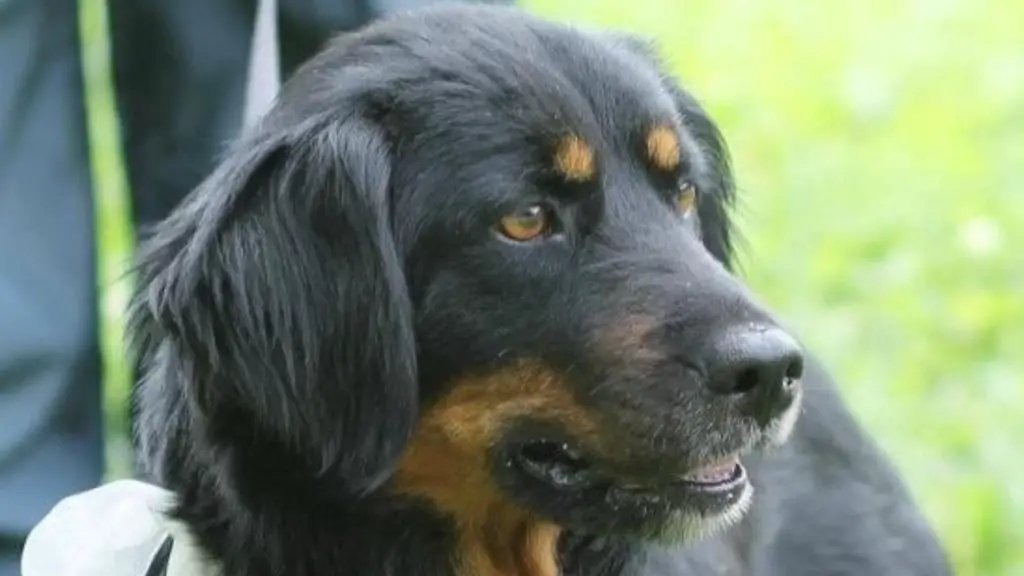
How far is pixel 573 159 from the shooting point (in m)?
2.83

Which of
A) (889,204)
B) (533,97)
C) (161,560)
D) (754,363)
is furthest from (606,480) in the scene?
(889,204)

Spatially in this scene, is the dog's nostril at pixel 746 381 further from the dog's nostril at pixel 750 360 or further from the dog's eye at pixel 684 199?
the dog's eye at pixel 684 199

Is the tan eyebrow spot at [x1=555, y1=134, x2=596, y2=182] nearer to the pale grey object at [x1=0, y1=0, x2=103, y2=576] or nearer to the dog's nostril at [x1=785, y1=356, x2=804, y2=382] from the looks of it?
the dog's nostril at [x1=785, y1=356, x2=804, y2=382]

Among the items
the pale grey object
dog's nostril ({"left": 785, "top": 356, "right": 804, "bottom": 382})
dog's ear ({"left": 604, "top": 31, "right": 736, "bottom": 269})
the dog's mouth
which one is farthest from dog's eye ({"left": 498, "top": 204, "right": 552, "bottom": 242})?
the pale grey object

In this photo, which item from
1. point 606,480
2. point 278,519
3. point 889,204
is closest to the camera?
point 606,480

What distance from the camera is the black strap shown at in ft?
9.89

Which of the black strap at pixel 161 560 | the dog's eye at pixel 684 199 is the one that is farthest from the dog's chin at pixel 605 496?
the black strap at pixel 161 560

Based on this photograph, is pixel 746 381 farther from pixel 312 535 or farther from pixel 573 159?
pixel 312 535

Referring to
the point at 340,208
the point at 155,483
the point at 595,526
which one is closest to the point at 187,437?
the point at 155,483

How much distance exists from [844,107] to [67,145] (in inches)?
149

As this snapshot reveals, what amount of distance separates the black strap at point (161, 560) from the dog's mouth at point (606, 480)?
0.59 m

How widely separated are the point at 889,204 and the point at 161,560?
11.7 feet

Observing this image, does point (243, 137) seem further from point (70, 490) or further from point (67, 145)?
point (70, 490)

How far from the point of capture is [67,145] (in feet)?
12.2
